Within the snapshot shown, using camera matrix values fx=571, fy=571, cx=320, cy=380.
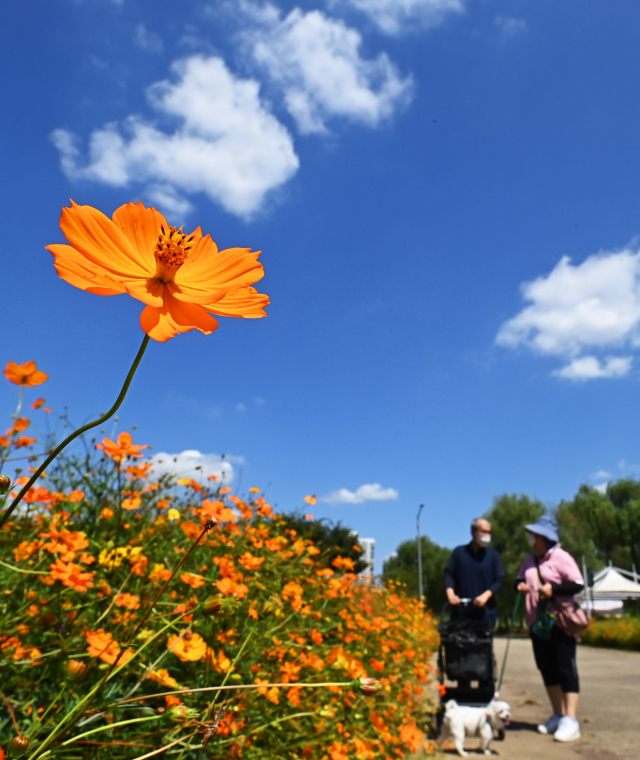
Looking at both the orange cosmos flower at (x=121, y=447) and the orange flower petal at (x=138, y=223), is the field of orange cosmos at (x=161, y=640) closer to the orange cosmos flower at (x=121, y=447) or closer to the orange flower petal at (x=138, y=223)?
the orange cosmos flower at (x=121, y=447)

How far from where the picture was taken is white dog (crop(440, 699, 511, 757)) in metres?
3.76

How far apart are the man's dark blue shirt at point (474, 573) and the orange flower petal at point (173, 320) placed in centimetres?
453

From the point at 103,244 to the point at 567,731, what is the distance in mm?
4862

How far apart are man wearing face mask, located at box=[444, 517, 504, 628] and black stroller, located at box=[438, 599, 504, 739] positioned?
21 cm

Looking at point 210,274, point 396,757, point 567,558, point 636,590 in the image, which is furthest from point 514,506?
point 210,274

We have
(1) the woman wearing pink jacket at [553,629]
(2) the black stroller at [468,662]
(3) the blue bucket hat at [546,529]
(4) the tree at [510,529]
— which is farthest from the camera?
(4) the tree at [510,529]

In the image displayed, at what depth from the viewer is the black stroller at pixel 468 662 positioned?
4.06m

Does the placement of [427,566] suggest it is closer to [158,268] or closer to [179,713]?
[179,713]

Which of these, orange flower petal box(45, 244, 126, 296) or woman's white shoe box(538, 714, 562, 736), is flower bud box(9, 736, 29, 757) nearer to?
orange flower petal box(45, 244, 126, 296)

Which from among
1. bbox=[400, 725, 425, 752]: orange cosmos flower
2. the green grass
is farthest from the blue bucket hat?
the green grass

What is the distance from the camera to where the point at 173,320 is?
1.80 ft

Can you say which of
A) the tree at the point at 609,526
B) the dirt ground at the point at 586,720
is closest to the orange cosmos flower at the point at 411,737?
the dirt ground at the point at 586,720

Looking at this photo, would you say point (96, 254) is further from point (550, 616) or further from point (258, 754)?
point (550, 616)

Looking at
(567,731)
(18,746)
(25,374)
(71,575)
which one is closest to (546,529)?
(567,731)
